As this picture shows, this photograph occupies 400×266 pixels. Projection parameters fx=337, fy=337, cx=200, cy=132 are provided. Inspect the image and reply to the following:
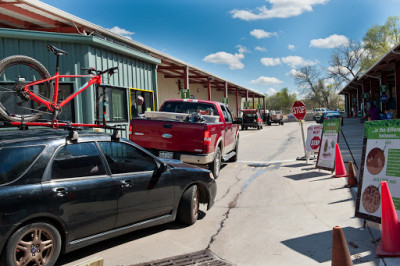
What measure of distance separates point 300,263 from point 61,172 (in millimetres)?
2891

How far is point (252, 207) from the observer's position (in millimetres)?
6320

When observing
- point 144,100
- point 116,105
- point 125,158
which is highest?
point 144,100

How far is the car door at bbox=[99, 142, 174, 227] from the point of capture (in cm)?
426

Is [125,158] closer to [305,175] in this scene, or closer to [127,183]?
[127,183]

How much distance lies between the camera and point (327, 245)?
4355 mm

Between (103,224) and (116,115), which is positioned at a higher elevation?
(116,115)

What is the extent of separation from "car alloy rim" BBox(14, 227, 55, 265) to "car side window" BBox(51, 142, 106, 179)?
593mm

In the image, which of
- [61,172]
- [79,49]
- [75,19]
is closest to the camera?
[61,172]

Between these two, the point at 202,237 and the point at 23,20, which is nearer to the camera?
the point at 202,237

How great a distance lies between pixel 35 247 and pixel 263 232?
3038 mm

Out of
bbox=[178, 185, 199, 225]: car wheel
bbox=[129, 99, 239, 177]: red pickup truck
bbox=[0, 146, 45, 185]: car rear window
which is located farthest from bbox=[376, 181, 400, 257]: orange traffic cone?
bbox=[129, 99, 239, 177]: red pickup truck

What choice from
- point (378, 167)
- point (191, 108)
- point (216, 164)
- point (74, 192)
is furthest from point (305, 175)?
point (74, 192)

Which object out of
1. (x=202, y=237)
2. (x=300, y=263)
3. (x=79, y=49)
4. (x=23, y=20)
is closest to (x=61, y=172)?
(x=202, y=237)

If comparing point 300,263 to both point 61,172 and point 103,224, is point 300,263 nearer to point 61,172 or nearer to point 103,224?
point 103,224
